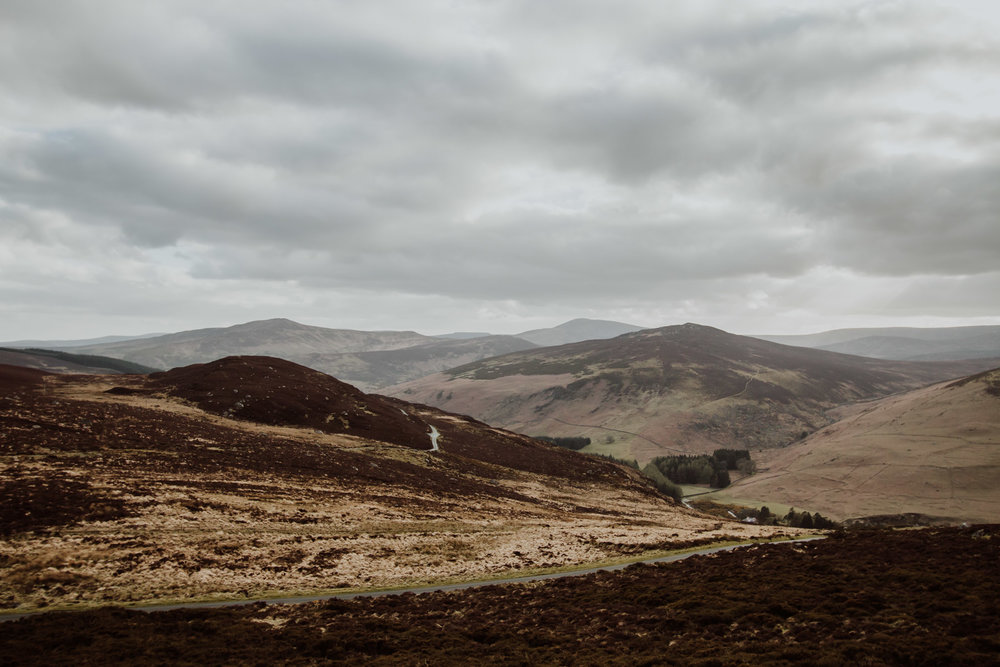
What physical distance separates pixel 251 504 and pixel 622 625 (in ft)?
128

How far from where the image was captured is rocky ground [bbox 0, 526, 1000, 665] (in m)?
21.8

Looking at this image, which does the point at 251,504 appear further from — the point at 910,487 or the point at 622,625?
the point at 910,487

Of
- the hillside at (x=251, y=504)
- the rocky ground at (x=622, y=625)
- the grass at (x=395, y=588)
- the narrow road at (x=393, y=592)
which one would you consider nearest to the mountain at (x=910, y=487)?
the hillside at (x=251, y=504)

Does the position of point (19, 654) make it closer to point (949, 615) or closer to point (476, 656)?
point (476, 656)

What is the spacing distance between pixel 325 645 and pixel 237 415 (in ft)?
295

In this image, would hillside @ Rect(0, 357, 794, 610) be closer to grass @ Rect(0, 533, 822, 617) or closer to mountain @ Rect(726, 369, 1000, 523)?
grass @ Rect(0, 533, 822, 617)

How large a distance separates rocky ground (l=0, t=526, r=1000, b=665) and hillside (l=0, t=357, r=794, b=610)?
677cm

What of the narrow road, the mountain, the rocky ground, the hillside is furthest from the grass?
the mountain

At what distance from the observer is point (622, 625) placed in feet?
90.2

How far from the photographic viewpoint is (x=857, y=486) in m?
180

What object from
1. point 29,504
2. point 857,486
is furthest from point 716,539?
point 857,486

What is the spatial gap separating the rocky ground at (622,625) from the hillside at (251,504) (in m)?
6.77

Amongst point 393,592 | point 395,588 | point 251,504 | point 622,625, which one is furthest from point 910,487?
point 251,504

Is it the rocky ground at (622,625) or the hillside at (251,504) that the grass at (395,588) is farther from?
the rocky ground at (622,625)
